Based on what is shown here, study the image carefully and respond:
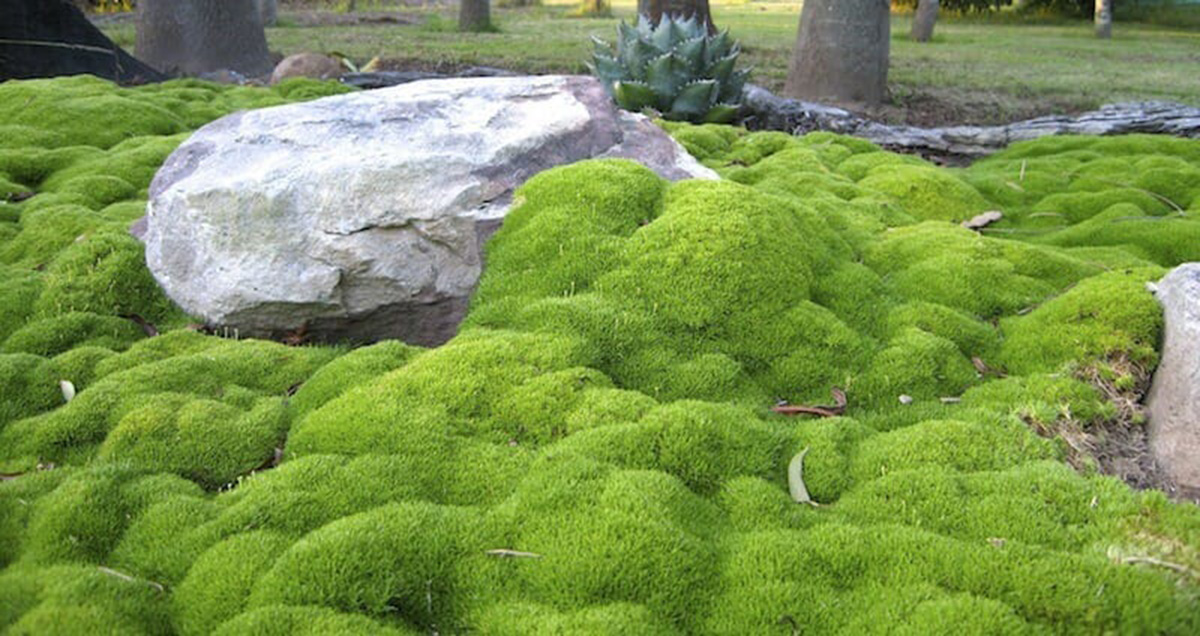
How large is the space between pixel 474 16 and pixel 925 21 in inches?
383

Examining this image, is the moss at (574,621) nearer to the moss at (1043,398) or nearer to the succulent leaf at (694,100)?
the moss at (1043,398)

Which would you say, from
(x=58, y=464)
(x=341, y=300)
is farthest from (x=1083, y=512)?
(x=58, y=464)

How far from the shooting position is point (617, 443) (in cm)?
306

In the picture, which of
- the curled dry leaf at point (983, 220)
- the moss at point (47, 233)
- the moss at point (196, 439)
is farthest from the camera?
the curled dry leaf at point (983, 220)

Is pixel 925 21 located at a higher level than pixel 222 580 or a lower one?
higher

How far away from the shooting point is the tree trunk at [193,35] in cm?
1184

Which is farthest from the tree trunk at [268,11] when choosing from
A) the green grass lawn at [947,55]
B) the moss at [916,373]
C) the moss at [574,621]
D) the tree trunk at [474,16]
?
the moss at [574,621]

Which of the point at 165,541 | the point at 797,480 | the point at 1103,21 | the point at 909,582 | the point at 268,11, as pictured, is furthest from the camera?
the point at 268,11

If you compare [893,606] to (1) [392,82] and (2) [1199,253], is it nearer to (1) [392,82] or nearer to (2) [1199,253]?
(2) [1199,253]

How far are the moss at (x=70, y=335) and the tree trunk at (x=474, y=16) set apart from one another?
1642 cm

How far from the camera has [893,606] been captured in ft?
7.82

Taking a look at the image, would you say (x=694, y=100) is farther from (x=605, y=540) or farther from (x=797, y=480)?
(x=605, y=540)

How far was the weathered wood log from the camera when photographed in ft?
27.8

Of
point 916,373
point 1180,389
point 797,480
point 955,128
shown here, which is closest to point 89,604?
point 797,480
